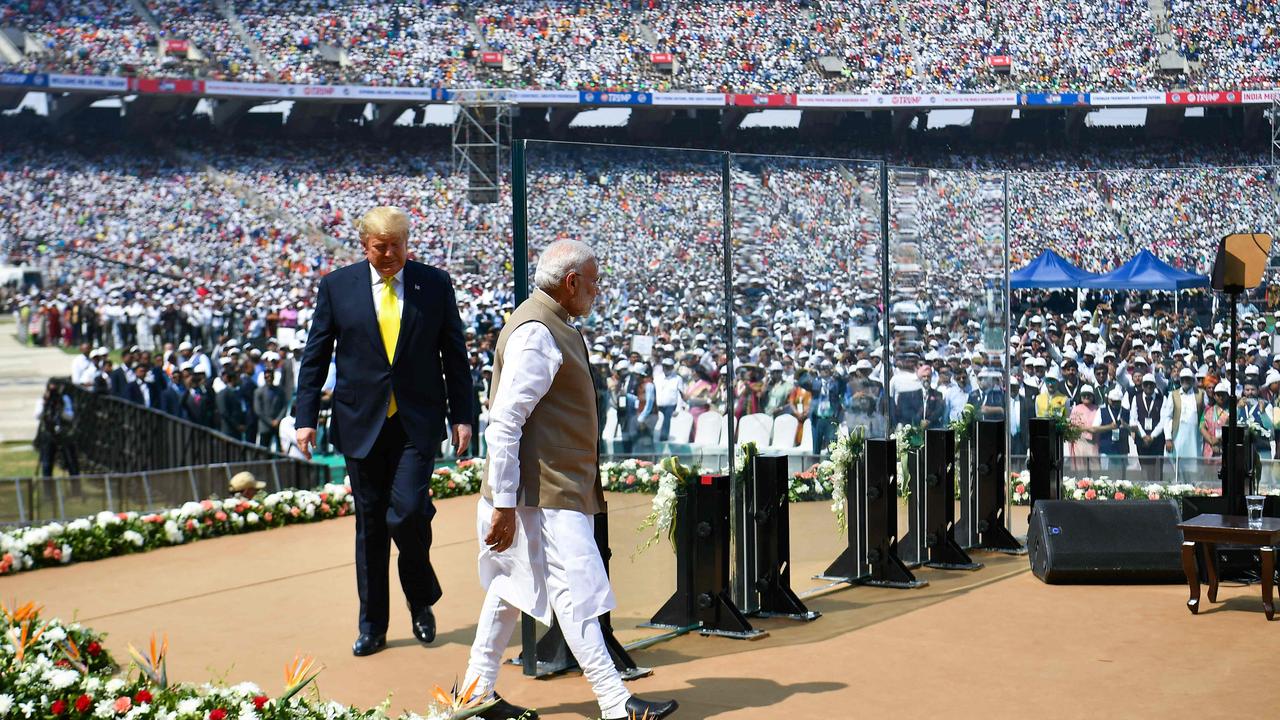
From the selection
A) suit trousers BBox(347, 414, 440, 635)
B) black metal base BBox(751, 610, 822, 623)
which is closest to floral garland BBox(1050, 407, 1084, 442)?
black metal base BBox(751, 610, 822, 623)

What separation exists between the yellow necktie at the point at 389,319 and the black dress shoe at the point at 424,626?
2.62ft

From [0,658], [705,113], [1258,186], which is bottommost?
[0,658]

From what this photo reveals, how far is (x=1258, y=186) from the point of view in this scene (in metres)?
8.48

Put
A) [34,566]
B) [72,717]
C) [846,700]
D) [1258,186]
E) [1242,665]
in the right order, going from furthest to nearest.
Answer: [1258,186], [34,566], [1242,665], [846,700], [72,717]

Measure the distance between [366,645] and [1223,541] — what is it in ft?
11.5

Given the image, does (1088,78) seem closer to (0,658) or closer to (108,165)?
(108,165)

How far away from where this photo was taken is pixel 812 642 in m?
5.21

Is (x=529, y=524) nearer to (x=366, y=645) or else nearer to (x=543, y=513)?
(x=543, y=513)

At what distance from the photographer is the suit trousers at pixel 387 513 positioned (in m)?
4.85

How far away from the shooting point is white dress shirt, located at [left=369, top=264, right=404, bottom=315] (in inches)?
195

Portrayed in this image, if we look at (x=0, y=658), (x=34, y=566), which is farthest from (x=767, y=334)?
(x=34, y=566)

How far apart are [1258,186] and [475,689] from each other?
6710mm

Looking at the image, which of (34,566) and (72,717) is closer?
(72,717)

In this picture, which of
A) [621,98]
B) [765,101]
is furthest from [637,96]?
[765,101]
